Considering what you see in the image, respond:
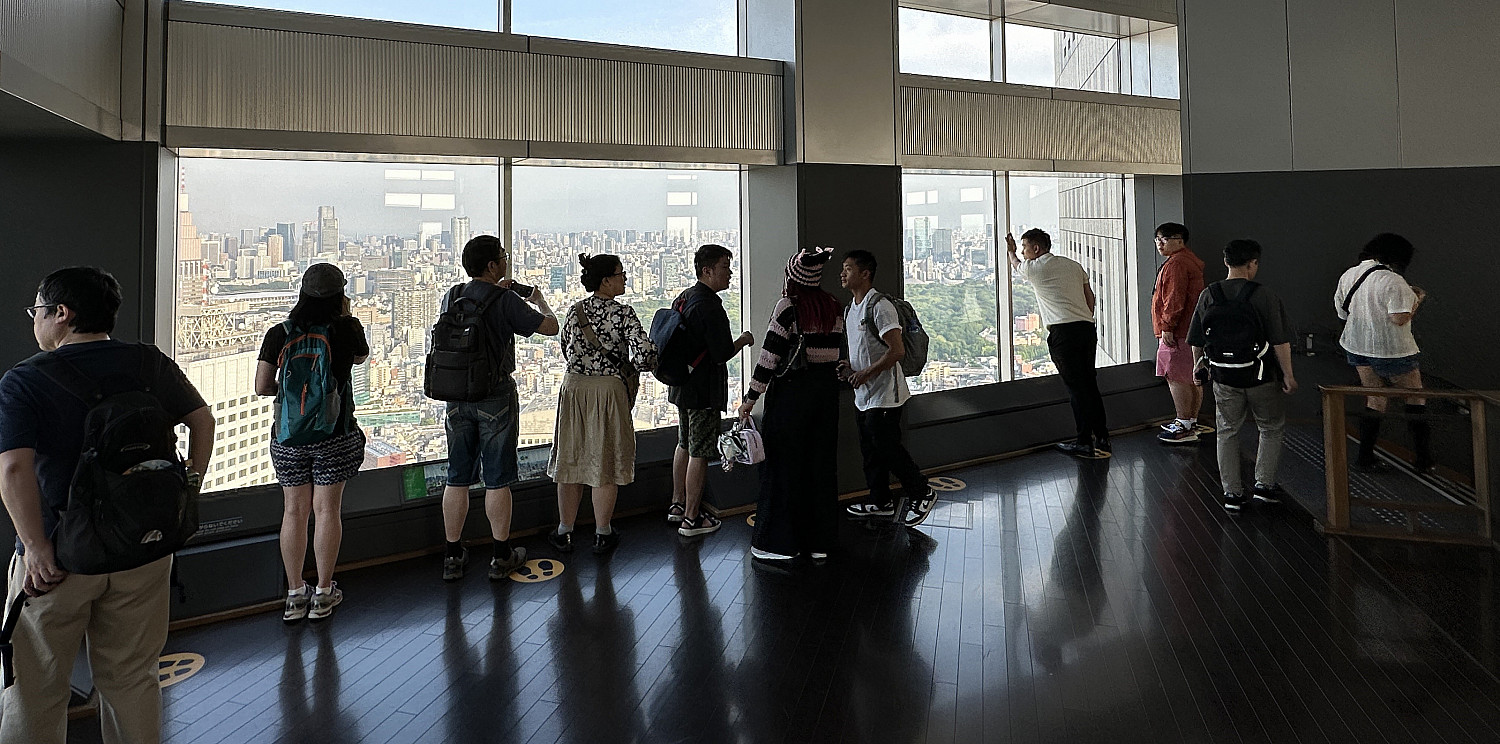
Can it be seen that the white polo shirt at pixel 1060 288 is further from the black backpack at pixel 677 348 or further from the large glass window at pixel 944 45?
the black backpack at pixel 677 348

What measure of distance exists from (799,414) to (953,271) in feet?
10.4

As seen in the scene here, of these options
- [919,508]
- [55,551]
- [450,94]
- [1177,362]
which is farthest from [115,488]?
[1177,362]

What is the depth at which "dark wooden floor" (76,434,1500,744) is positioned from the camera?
2596mm

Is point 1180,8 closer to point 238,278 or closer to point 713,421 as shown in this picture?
point 713,421

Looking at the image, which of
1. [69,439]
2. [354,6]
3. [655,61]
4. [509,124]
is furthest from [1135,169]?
[69,439]

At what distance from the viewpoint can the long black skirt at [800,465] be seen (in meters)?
4.14

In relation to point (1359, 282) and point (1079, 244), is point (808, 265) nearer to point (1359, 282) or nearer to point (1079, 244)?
point (1359, 282)

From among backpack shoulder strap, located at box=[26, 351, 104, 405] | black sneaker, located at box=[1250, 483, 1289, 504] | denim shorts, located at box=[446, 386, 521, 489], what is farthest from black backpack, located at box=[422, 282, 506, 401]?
black sneaker, located at box=[1250, 483, 1289, 504]

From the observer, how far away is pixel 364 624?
3.54m

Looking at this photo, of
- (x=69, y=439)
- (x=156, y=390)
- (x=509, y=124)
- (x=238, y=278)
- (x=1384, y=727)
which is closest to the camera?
(x=69, y=439)

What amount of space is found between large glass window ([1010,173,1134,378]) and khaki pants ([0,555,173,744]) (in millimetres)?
6444

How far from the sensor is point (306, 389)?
3410 millimetres

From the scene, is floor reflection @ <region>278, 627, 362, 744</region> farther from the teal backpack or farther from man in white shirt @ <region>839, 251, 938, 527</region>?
man in white shirt @ <region>839, 251, 938, 527</region>

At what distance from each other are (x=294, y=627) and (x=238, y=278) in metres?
1.88
